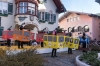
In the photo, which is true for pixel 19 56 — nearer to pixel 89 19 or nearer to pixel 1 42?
pixel 1 42

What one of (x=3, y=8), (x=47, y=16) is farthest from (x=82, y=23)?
(x=3, y=8)

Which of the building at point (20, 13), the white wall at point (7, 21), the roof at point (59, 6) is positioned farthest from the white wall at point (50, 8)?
the white wall at point (7, 21)

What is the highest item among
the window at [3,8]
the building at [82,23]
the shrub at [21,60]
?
the window at [3,8]

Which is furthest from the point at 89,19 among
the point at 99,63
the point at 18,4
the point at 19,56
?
the point at 19,56

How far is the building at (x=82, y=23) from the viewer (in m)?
33.0

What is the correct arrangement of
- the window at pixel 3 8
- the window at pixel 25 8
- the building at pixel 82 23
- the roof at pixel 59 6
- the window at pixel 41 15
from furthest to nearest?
the building at pixel 82 23
the roof at pixel 59 6
the window at pixel 41 15
the window at pixel 25 8
the window at pixel 3 8

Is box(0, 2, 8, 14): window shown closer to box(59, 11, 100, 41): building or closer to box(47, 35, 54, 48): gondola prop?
box(47, 35, 54, 48): gondola prop

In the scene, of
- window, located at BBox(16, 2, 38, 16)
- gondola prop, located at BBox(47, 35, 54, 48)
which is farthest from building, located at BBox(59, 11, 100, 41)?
gondola prop, located at BBox(47, 35, 54, 48)

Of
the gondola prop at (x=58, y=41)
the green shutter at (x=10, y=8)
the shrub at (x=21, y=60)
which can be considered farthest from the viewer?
the green shutter at (x=10, y=8)

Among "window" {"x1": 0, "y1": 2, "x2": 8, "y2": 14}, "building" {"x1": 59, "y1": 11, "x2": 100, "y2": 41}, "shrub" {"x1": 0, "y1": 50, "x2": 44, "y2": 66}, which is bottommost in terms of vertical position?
"shrub" {"x1": 0, "y1": 50, "x2": 44, "y2": 66}

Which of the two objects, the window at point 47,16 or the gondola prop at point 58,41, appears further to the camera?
the window at point 47,16

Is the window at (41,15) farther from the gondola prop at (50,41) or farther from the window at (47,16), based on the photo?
the gondola prop at (50,41)

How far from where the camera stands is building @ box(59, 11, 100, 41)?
33.0 meters

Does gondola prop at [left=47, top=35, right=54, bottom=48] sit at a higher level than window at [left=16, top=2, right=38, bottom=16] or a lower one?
lower
